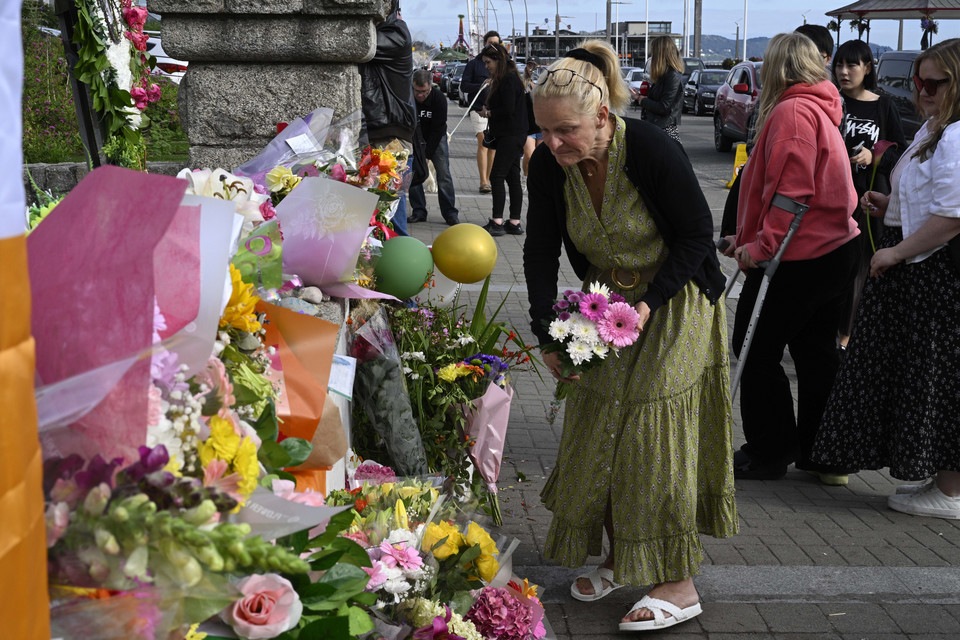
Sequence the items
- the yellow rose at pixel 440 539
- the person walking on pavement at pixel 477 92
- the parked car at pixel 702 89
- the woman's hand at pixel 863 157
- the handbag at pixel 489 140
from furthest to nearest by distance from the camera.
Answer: the parked car at pixel 702 89 → the person walking on pavement at pixel 477 92 → the handbag at pixel 489 140 → the woman's hand at pixel 863 157 → the yellow rose at pixel 440 539

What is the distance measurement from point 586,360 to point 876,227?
423cm

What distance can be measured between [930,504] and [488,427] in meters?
2.11

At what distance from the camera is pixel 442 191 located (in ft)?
37.4

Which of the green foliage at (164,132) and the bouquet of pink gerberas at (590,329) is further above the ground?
the green foliage at (164,132)

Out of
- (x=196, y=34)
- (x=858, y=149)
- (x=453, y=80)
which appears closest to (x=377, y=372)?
(x=196, y=34)

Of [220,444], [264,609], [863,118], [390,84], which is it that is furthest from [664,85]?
[220,444]

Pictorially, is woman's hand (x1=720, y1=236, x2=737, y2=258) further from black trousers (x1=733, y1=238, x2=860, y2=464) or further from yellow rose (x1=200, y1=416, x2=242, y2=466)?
yellow rose (x1=200, y1=416, x2=242, y2=466)

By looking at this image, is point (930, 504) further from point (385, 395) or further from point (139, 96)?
point (139, 96)

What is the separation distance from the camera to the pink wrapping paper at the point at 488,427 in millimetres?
3799

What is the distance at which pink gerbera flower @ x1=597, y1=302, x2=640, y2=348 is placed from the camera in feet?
9.82

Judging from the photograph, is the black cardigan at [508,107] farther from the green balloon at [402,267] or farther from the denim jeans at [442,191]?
the green balloon at [402,267]

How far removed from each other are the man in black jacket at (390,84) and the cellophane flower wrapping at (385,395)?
2109mm

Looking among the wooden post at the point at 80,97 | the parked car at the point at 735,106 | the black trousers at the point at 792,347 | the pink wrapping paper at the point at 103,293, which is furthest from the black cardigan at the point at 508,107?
the parked car at the point at 735,106

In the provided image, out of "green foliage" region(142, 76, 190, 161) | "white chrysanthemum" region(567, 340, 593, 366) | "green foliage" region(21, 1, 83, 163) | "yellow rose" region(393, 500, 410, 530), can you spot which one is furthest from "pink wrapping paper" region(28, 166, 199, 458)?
"green foliage" region(21, 1, 83, 163)
